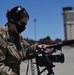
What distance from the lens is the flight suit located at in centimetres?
466

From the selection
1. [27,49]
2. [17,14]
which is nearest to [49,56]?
[27,49]

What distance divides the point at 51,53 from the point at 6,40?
639mm

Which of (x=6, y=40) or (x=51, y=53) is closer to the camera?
(x=6, y=40)

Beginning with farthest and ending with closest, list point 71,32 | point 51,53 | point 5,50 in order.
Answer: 1. point 71,32
2. point 51,53
3. point 5,50

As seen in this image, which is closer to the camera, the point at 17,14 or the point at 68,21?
the point at 17,14

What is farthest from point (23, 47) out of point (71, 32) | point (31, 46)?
point (71, 32)

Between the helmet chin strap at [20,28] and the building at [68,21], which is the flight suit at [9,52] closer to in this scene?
the helmet chin strap at [20,28]

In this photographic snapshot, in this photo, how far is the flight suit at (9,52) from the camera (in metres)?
4.66

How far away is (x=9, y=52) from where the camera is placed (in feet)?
15.6

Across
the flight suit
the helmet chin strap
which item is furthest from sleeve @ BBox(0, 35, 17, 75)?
the helmet chin strap

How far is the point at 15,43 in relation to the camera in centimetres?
491

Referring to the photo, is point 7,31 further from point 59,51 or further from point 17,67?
point 59,51

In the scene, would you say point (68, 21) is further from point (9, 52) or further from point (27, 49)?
point (9, 52)

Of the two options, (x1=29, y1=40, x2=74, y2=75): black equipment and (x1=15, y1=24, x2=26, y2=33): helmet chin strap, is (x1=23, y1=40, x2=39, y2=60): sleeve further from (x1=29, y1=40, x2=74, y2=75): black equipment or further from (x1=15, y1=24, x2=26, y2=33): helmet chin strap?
(x1=15, y1=24, x2=26, y2=33): helmet chin strap
